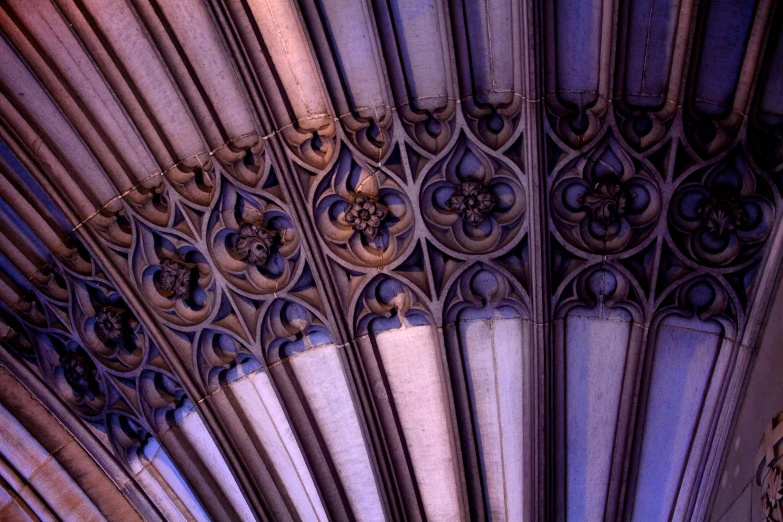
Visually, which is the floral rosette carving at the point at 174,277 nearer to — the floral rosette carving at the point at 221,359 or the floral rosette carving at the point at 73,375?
the floral rosette carving at the point at 221,359

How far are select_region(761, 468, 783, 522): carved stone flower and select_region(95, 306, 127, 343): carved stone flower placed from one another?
5.67 m

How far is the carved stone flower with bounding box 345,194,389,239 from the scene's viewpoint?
8094 millimetres

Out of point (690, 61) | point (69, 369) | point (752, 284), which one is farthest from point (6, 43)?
point (752, 284)

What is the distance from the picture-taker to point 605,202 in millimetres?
7680

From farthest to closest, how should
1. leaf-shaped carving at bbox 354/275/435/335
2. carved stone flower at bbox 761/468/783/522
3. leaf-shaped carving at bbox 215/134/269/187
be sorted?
leaf-shaped carving at bbox 354/275/435/335
leaf-shaped carving at bbox 215/134/269/187
carved stone flower at bbox 761/468/783/522

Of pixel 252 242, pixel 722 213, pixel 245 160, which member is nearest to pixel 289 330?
pixel 252 242

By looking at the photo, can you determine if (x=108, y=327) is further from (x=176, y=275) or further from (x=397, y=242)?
(x=397, y=242)

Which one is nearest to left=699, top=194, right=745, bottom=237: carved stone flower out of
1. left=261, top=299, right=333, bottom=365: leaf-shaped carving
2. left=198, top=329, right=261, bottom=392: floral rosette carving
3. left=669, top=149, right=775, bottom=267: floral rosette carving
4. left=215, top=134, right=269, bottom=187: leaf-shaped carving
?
left=669, top=149, right=775, bottom=267: floral rosette carving

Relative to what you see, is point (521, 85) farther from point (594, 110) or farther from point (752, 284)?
point (752, 284)

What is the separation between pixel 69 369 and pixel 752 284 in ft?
20.5

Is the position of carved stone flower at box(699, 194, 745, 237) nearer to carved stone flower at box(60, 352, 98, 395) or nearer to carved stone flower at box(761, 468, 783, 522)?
carved stone flower at box(761, 468, 783, 522)

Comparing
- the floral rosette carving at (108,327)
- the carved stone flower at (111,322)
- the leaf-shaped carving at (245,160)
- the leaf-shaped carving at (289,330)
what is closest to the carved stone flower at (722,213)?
the leaf-shaped carving at (289,330)

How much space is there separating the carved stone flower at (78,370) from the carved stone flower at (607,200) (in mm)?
4973

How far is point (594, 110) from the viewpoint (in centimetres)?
755
